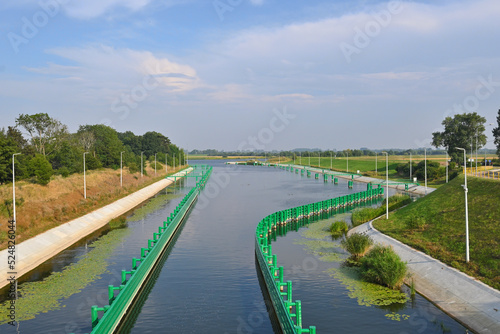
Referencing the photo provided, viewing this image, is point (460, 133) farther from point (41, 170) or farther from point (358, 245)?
point (41, 170)

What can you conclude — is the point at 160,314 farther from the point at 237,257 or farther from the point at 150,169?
the point at 150,169

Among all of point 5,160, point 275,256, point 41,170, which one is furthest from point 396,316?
point 5,160

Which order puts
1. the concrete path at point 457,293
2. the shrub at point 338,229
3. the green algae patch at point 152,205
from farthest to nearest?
the green algae patch at point 152,205, the shrub at point 338,229, the concrete path at point 457,293

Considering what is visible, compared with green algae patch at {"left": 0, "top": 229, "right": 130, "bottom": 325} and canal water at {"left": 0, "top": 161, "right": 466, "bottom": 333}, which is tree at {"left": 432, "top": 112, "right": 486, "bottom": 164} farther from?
green algae patch at {"left": 0, "top": 229, "right": 130, "bottom": 325}

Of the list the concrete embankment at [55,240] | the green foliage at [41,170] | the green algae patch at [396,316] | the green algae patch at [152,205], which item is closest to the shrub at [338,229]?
the green algae patch at [396,316]

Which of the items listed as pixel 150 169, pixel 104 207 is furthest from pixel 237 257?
pixel 150 169

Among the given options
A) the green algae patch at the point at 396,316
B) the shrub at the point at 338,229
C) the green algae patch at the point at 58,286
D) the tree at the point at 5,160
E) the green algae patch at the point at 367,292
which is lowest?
A: the green algae patch at the point at 396,316

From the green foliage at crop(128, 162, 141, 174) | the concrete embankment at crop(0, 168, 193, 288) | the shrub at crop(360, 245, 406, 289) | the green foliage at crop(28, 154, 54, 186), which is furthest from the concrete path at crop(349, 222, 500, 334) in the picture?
the green foliage at crop(128, 162, 141, 174)

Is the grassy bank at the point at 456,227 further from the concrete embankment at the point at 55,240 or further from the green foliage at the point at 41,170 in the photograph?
the green foliage at the point at 41,170
